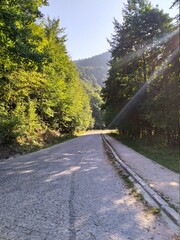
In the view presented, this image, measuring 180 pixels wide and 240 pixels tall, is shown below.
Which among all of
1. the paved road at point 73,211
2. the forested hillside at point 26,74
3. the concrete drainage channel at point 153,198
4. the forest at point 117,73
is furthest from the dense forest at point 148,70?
the paved road at point 73,211

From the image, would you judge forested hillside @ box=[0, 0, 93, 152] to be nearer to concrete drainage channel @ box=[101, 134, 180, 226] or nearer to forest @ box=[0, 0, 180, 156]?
forest @ box=[0, 0, 180, 156]

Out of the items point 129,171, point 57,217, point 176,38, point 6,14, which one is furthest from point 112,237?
point 176,38

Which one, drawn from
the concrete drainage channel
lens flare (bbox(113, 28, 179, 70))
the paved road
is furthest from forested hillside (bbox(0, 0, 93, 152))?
lens flare (bbox(113, 28, 179, 70))

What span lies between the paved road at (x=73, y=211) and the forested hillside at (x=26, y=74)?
5.53 metres

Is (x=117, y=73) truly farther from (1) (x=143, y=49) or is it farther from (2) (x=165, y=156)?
(2) (x=165, y=156)

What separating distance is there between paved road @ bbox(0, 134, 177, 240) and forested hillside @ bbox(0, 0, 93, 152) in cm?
553

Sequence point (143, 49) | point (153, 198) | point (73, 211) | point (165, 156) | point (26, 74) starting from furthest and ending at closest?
point (143, 49) < point (26, 74) < point (165, 156) < point (153, 198) < point (73, 211)

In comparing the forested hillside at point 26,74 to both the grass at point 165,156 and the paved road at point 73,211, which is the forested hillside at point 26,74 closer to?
the paved road at point 73,211

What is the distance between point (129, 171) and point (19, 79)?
13.1m

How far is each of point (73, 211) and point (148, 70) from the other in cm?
2114

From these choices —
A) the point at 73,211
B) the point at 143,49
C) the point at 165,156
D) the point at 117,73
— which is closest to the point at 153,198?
the point at 73,211

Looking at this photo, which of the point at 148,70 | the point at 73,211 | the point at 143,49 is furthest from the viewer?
the point at 148,70

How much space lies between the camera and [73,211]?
196 inches

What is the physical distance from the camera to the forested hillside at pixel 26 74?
33.3 ft
